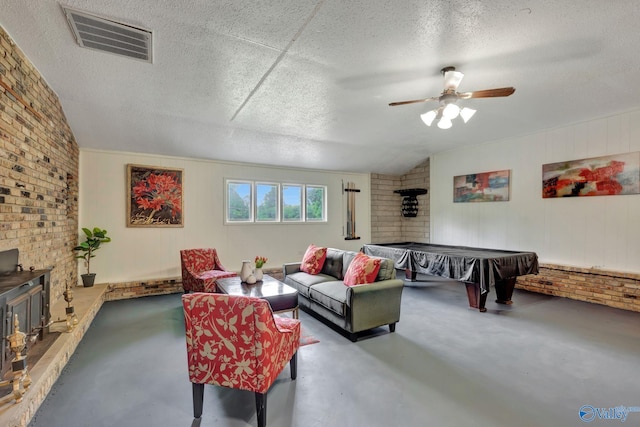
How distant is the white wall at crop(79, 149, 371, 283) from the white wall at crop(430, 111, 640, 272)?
2657mm

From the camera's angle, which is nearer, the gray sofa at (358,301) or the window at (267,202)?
the gray sofa at (358,301)

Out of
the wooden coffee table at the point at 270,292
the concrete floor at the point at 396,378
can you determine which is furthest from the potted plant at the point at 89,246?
the wooden coffee table at the point at 270,292

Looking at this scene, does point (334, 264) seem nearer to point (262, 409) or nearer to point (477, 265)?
point (477, 265)

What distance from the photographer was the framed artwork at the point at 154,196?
498 cm

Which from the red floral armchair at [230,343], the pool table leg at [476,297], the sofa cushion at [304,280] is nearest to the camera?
the red floral armchair at [230,343]

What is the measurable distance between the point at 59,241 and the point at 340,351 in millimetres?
3674

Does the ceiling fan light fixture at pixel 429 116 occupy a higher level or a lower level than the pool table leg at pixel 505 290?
higher

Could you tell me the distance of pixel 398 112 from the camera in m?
4.55

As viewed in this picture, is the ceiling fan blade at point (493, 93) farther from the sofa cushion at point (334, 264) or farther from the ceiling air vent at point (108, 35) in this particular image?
the ceiling air vent at point (108, 35)

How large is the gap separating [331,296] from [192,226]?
3.33m

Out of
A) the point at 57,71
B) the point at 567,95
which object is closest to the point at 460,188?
the point at 567,95

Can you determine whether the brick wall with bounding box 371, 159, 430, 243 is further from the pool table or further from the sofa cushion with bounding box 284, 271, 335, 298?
the sofa cushion with bounding box 284, 271, 335, 298

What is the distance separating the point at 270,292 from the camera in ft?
11.0

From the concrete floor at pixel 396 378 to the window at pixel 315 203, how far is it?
337cm
